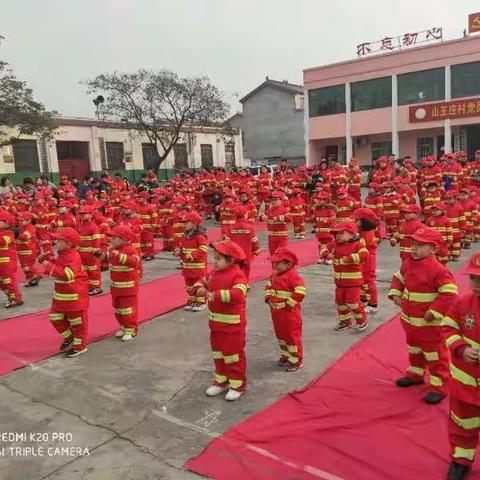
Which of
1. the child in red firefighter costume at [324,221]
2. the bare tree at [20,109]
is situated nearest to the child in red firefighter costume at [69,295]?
the child in red firefighter costume at [324,221]

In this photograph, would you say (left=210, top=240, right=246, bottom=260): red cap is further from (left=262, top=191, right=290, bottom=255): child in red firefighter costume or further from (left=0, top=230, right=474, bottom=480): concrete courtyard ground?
(left=262, top=191, right=290, bottom=255): child in red firefighter costume

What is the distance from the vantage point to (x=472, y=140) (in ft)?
94.7

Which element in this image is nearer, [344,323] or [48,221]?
[344,323]

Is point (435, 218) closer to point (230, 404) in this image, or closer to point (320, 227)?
point (320, 227)

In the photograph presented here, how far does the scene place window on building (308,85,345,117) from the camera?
31734 millimetres

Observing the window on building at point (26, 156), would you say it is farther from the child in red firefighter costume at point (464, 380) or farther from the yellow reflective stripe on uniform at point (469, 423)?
the yellow reflective stripe on uniform at point (469, 423)

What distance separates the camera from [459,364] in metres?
3.49

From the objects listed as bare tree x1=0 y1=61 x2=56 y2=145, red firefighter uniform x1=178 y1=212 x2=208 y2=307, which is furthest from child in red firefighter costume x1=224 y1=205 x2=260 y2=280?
bare tree x1=0 y1=61 x2=56 y2=145

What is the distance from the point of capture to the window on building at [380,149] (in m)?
31.1

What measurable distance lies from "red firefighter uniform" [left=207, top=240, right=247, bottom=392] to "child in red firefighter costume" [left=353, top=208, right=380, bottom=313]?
2676 mm

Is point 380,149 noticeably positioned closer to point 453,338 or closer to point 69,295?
point 69,295

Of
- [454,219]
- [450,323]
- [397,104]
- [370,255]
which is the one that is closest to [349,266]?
[370,255]

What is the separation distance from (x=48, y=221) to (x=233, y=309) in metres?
9.19

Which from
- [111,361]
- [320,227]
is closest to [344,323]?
→ [111,361]
